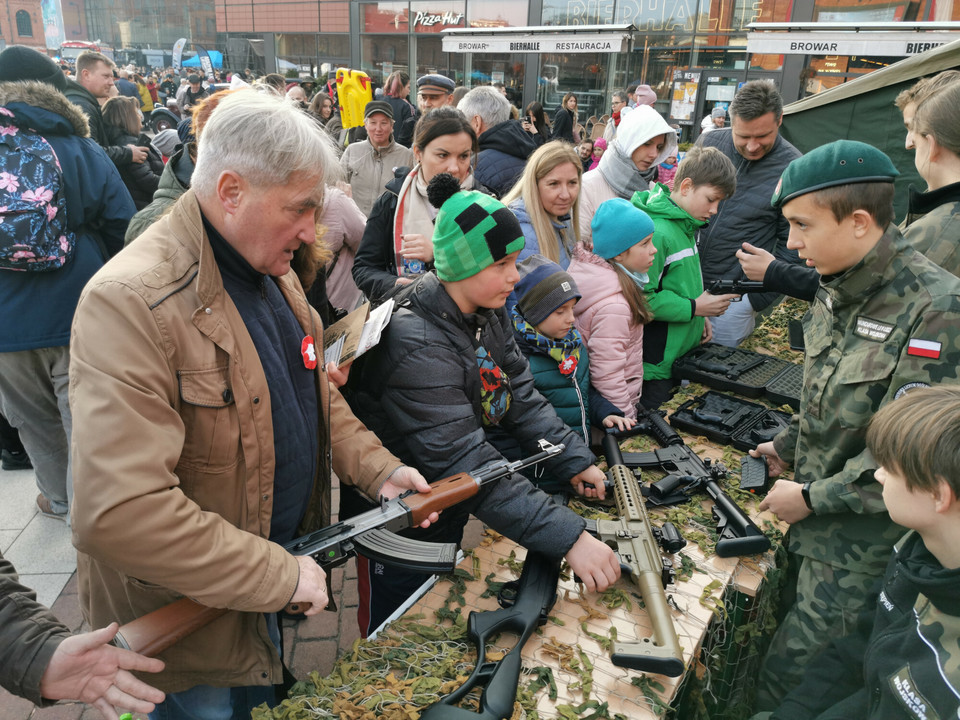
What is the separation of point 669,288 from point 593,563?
73.5 inches

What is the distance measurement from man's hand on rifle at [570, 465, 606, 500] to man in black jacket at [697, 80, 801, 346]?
1981 mm

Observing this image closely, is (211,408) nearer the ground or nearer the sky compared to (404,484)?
nearer the sky

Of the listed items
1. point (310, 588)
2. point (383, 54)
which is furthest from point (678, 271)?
point (383, 54)

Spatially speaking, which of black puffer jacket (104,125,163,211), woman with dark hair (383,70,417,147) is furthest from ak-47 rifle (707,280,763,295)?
woman with dark hair (383,70,417,147)

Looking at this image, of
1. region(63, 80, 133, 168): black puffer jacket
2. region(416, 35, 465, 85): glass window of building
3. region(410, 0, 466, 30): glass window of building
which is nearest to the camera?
region(63, 80, 133, 168): black puffer jacket

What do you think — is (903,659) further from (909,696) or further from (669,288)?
(669,288)

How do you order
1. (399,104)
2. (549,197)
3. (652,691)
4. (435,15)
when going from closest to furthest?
1. (652,691)
2. (549,197)
3. (399,104)
4. (435,15)

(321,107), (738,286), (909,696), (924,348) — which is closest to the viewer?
(909,696)

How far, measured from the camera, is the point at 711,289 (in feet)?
11.5

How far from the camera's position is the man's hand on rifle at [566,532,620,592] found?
1.93m

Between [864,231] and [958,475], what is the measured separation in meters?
0.92

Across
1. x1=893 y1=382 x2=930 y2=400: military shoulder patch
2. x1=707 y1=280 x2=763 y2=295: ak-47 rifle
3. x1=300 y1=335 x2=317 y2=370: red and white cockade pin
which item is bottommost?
x1=707 y1=280 x2=763 y2=295: ak-47 rifle

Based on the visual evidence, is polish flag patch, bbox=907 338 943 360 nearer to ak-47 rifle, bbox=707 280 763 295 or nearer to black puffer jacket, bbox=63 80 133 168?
ak-47 rifle, bbox=707 280 763 295

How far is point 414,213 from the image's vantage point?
348 centimetres
